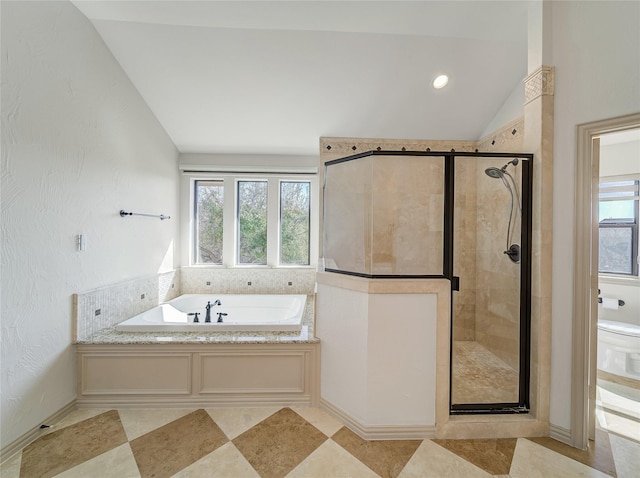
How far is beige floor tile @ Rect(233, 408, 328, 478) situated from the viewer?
1.41 m

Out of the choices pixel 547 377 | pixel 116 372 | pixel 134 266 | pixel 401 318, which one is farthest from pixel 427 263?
pixel 134 266

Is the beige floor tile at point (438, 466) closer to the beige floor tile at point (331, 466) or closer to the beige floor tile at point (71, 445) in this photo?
the beige floor tile at point (331, 466)

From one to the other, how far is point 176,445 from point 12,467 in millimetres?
806

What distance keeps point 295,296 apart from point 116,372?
174 cm

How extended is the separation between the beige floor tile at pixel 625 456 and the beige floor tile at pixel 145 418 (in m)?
2.58

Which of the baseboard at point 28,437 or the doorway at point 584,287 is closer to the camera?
the baseboard at point 28,437

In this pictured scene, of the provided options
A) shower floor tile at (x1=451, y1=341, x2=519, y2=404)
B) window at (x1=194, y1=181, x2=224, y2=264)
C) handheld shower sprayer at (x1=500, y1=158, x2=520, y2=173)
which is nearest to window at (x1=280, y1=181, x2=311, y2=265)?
window at (x1=194, y1=181, x2=224, y2=264)

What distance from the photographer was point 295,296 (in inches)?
123

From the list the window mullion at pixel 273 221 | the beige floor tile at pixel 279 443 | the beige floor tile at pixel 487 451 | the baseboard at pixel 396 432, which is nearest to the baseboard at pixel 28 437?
the beige floor tile at pixel 279 443

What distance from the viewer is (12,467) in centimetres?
138

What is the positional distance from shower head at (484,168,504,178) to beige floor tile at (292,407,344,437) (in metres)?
2.05

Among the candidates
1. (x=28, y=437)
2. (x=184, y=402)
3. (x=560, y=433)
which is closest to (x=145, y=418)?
(x=184, y=402)

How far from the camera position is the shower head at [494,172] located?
6.15ft

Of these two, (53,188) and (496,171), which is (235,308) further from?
(496,171)
